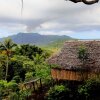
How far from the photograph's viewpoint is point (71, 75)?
88.3 ft

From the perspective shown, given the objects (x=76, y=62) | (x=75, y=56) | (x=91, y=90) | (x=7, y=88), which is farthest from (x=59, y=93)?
(x=7, y=88)

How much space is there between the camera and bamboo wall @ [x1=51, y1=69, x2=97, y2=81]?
85.4 ft

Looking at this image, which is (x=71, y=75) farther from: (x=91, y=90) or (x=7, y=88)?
(x=7, y=88)

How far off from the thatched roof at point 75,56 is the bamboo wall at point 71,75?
1.78 ft

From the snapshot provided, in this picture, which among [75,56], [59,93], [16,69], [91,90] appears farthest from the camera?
[16,69]

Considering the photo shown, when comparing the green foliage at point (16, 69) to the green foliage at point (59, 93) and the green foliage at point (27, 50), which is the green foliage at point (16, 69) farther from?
the green foliage at point (59, 93)

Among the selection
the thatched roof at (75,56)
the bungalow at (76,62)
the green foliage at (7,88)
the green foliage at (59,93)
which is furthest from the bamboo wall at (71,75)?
the green foliage at (7,88)

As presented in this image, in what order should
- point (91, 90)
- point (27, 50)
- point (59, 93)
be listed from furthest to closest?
1. point (27, 50)
2. point (59, 93)
3. point (91, 90)

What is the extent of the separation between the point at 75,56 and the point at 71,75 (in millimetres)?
1567

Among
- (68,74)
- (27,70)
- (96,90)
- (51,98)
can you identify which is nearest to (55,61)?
(68,74)

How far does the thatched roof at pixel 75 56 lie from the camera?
25.8 metres

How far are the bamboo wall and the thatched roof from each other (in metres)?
0.54

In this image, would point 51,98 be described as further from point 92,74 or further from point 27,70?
point 27,70

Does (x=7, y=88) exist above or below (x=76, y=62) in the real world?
below
